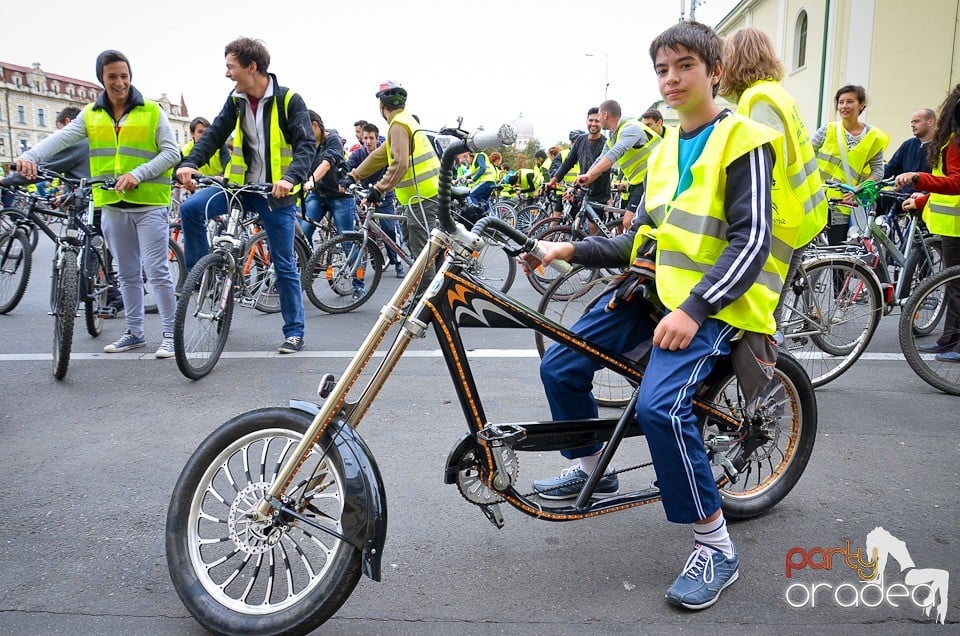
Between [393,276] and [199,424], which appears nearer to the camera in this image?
[199,424]

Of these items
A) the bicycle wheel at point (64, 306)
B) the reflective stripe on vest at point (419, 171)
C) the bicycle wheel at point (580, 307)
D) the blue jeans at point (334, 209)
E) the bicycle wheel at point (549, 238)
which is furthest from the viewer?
the blue jeans at point (334, 209)

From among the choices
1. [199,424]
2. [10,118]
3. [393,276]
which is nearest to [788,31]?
[393,276]

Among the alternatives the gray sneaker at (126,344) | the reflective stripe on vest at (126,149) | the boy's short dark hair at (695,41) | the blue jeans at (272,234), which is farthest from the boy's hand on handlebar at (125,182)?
the boy's short dark hair at (695,41)

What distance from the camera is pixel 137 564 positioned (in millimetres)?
2842

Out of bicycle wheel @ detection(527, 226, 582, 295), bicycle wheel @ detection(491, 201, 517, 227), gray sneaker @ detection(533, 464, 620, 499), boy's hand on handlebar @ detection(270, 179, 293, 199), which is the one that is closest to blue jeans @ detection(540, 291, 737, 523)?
gray sneaker @ detection(533, 464, 620, 499)

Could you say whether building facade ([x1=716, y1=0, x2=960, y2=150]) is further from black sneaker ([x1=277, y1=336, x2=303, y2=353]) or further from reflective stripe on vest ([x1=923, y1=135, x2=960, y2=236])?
black sneaker ([x1=277, y1=336, x2=303, y2=353])

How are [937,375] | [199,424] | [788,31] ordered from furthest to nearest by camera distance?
[788,31], [937,375], [199,424]

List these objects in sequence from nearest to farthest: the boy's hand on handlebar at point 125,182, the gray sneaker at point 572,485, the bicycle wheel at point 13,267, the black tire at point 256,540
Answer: the black tire at point 256,540, the gray sneaker at point 572,485, the boy's hand on handlebar at point 125,182, the bicycle wheel at point 13,267

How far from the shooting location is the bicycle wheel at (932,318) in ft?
15.5

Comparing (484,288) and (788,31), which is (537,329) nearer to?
(484,288)

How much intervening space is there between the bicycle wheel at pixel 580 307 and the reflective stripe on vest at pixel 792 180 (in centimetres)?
106

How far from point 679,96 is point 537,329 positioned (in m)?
0.94

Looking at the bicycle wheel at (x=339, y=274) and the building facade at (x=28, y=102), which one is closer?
the bicycle wheel at (x=339, y=274)

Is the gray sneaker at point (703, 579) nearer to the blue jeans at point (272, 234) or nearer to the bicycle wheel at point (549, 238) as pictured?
the blue jeans at point (272, 234)
